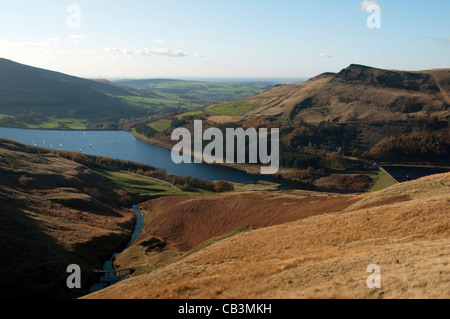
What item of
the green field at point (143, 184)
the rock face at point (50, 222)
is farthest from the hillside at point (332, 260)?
the green field at point (143, 184)

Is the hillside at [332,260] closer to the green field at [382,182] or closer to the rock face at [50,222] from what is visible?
the rock face at [50,222]

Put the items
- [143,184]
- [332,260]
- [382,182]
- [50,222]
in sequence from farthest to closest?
[382,182] → [143,184] → [50,222] → [332,260]

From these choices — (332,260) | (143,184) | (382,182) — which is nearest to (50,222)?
(332,260)

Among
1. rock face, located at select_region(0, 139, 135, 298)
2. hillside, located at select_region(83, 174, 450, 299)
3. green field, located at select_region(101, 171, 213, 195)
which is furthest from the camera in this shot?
green field, located at select_region(101, 171, 213, 195)

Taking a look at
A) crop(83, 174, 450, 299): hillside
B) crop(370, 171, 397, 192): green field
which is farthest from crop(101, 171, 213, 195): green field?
crop(83, 174, 450, 299): hillside

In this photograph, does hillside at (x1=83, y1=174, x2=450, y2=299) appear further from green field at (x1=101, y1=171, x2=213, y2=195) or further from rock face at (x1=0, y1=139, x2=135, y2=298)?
green field at (x1=101, y1=171, x2=213, y2=195)

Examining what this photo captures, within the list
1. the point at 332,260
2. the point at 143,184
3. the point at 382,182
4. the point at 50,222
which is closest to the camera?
the point at 332,260

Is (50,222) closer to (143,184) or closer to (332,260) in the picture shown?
(332,260)
